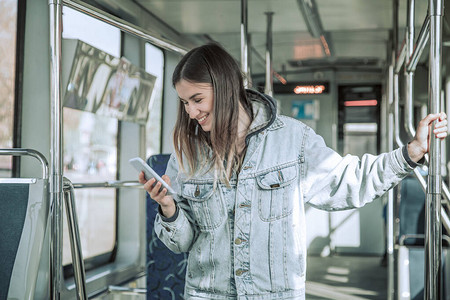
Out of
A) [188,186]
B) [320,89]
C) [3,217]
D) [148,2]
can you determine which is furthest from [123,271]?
[320,89]

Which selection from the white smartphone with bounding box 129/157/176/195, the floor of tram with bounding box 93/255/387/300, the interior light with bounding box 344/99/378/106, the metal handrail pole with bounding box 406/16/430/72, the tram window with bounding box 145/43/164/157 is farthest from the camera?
the interior light with bounding box 344/99/378/106

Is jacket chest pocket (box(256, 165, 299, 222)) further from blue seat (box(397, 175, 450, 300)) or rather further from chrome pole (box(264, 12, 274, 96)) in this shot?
blue seat (box(397, 175, 450, 300))

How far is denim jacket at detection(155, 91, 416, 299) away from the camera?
5.41 feet

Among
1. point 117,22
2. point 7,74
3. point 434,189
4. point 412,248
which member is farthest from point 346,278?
point 117,22

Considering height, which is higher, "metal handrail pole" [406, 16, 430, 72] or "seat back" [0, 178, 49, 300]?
"metal handrail pole" [406, 16, 430, 72]

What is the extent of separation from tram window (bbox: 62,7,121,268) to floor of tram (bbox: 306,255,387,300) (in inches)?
81.2

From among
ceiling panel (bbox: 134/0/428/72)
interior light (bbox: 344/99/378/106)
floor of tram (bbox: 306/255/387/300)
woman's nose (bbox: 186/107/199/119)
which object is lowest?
floor of tram (bbox: 306/255/387/300)

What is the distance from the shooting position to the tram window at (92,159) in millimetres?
4359

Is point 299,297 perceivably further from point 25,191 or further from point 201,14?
point 201,14

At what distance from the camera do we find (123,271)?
509 cm

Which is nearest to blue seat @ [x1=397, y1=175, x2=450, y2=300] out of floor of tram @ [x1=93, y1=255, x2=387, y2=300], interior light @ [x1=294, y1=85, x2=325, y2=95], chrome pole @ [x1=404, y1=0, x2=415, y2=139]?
floor of tram @ [x1=93, y1=255, x2=387, y2=300]

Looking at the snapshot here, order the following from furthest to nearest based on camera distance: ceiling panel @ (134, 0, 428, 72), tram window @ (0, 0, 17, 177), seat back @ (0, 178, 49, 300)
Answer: ceiling panel @ (134, 0, 428, 72), tram window @ (0, 0, 17, 177), seat back @ (0, 178, 49, 300)

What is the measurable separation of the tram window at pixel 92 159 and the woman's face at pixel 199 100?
2.71 metres

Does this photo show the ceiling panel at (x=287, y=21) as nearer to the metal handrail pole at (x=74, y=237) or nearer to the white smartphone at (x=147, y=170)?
the metal handrail pole at (x=74, y=237)
